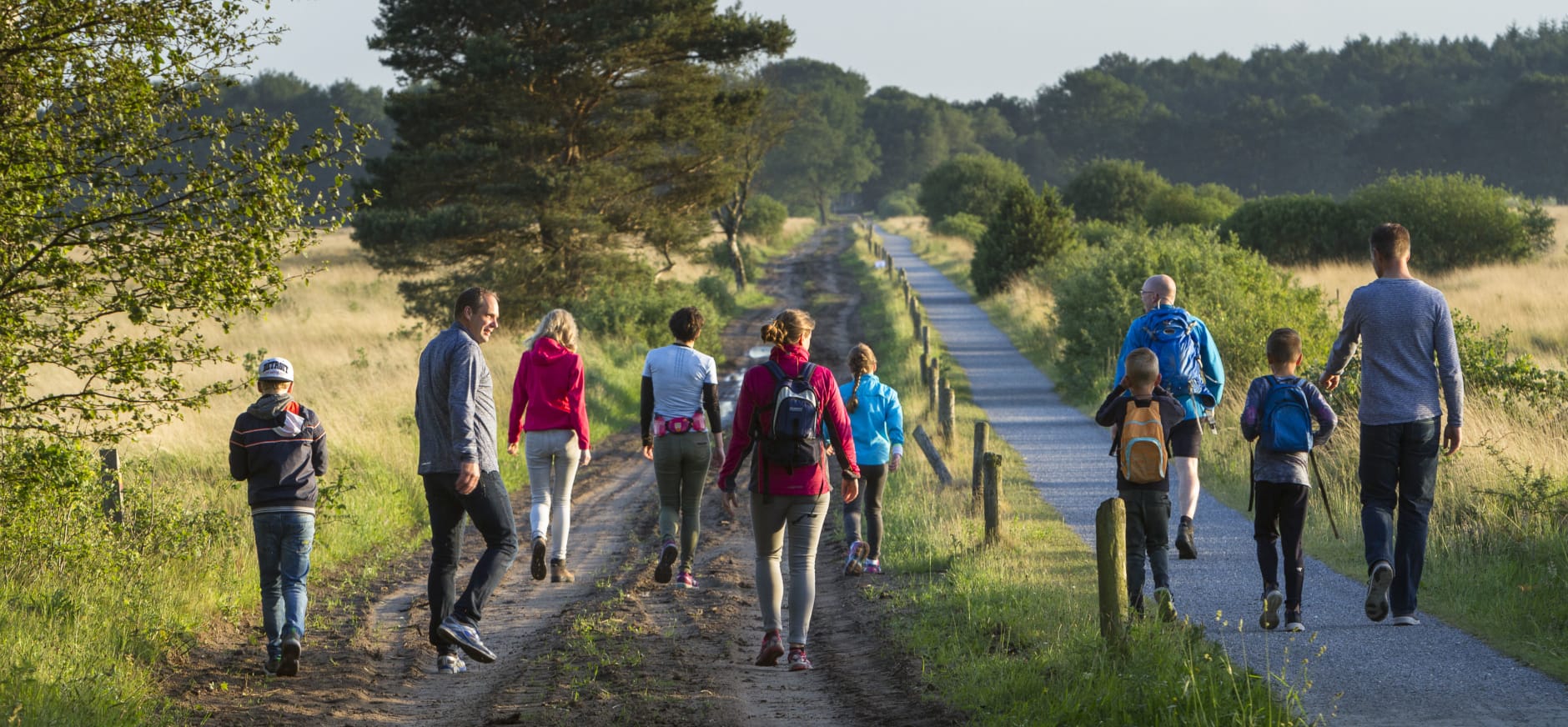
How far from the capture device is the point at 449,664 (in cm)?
726

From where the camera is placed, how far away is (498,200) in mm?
27781

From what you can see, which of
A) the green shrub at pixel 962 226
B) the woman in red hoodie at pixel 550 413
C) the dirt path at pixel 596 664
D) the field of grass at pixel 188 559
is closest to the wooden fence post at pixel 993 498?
the dirt path at pixel 596 664

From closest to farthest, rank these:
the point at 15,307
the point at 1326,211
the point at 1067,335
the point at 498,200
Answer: the point at 15,307 → the point at 1067,335 → the point at 498,200 → the point at 1326,211

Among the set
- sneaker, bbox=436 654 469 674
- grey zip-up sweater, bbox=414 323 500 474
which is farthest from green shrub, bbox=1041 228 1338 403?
grey zip-up sweater, bbox=414 323 500 474

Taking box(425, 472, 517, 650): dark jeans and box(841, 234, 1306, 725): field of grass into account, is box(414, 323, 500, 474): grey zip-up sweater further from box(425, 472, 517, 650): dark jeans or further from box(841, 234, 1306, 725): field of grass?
box(841, 234, 1306, 725): field of grass

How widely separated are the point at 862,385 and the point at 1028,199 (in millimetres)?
29267

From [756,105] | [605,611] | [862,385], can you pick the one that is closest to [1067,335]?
[756,105]

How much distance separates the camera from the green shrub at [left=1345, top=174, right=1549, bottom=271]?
36.8 metres

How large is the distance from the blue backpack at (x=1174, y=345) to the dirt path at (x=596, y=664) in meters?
2.47

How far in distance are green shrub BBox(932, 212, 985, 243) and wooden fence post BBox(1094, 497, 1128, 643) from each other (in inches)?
2186

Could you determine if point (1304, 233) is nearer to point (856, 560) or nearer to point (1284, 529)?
point (856, 560)

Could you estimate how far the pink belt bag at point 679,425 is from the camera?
340 inches

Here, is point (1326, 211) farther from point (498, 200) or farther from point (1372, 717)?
point (1372, 717)

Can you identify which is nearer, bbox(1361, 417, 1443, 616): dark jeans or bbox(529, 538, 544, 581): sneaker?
bbox(1361, 417, 1443, 616): dark jeans
